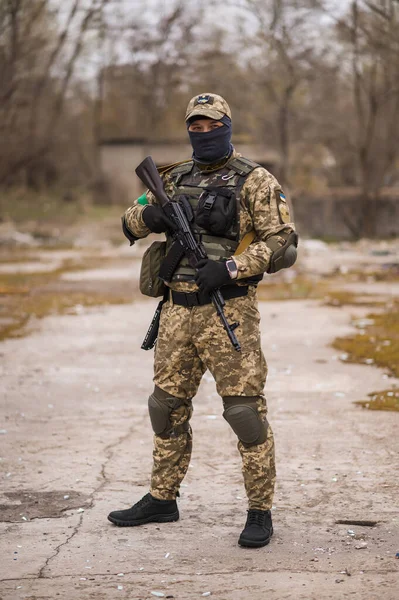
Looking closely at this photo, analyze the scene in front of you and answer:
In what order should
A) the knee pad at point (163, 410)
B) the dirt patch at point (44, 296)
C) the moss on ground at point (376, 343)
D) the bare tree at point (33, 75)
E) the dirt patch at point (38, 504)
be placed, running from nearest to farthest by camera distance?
the knee pad at point (163, 410) → the dirt patch at point (38, 504) → the moss on ground at point (376, 343) → the dirt patch at point (44, 296) → the bare tree at point (33, 75)

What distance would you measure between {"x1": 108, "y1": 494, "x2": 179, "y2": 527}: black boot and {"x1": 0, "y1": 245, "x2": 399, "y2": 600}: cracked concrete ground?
64 millimetres

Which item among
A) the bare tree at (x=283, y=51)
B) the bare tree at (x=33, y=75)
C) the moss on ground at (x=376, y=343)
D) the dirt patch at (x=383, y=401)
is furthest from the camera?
the bare tree at (x=33, y=75)

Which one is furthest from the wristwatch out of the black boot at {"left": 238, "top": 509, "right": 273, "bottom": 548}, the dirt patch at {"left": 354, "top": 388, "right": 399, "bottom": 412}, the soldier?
the dirt patch at {"left": 354, "top": 388, "right": 399, "bottom": 412}

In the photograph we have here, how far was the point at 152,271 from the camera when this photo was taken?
170 inches

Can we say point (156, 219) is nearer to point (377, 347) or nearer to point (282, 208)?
point (282, 208)

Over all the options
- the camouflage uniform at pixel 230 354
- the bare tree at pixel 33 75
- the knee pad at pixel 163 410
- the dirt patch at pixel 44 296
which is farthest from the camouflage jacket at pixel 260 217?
the bare tree at pixel 33 75

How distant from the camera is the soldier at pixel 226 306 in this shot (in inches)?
160

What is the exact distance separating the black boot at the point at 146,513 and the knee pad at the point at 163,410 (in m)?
0.33

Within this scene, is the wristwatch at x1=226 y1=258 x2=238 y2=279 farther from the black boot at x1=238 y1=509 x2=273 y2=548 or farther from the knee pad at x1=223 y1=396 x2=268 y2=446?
the black boot at x1=238 y1=509 x2=273 y2=548

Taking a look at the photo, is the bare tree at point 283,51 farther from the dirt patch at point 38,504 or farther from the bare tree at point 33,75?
the dirt patch at point 38,504

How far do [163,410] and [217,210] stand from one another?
0.94 m

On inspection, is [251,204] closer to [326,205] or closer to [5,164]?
[326,205]

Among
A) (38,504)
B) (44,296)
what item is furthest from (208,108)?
(44,296)

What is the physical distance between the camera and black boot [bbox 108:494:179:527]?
170 inches
